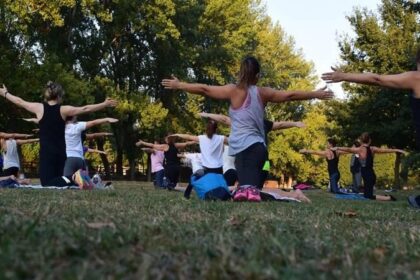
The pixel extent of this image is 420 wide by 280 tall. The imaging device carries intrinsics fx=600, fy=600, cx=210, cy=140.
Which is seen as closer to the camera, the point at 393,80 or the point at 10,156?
the point at 393,80

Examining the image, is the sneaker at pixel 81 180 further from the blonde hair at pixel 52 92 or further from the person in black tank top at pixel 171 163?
the person in black tank top at pixel 171 163

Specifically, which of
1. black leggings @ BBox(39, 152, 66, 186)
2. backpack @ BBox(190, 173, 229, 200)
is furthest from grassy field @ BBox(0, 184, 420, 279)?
black leggings @ BBox(39, 152, 66, 186)

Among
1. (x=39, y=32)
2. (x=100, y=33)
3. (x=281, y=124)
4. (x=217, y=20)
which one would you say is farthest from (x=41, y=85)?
(x=281, y=124)

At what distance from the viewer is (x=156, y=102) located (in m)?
41.7

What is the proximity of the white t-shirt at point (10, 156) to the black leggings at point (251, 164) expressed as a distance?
37.8 ft

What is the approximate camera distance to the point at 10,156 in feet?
60.1

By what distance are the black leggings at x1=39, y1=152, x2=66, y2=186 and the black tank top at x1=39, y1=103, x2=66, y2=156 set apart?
10 cm

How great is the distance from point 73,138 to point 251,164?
20.7 ft

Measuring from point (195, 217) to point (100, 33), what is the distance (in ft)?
119

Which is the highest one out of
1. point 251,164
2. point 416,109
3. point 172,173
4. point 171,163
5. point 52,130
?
point 416,109

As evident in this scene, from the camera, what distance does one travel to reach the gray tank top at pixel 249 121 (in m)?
8.46

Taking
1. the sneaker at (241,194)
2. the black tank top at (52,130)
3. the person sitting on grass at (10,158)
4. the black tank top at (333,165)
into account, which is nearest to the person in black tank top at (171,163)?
the person sitting on grass at (10,158)

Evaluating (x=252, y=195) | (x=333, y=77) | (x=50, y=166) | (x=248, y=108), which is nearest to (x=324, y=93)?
(x=333, y=77)

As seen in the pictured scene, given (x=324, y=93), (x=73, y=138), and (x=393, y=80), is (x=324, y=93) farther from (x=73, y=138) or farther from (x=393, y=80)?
(x=73, y=138)
